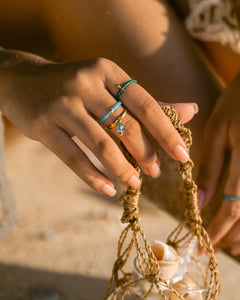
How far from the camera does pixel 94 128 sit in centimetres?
57

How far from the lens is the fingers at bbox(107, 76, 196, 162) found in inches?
22.4

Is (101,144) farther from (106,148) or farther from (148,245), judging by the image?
(148,245)

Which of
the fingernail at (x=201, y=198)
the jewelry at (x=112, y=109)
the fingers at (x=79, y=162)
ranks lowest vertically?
the fingernail at (x=201, y=198)

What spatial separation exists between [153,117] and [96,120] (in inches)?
3.6

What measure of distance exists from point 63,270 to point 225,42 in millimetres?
761

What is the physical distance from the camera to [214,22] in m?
0.98

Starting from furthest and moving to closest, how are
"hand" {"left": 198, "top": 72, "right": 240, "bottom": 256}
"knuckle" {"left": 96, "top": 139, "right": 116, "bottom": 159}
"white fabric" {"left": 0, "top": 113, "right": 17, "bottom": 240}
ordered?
"white fabric" {"left": 0, "top": 113, "right": 17, "bottom": 240} < "hand" {"left": 198, "top": 72, "right": 240, "bottom": 256} < "knuckle" {"left": 96, "top": 139, "right": 116, "bottom": 159}

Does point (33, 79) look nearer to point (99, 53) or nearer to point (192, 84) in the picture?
point (99, 53)

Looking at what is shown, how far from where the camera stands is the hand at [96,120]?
57cm

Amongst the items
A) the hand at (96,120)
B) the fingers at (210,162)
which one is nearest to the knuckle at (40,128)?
the hand at (96,120)

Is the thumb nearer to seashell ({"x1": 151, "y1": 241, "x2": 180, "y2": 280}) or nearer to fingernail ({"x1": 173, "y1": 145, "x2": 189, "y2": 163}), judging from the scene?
fingernail ({"x1": 173, "y1": 145, "x2": 189, "y2": 163})

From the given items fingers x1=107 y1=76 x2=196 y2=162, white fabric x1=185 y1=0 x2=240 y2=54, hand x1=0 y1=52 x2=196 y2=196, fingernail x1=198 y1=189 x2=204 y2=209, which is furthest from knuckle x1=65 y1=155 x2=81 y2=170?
white fabric x1=185 y1=0 x2=240 y2=54

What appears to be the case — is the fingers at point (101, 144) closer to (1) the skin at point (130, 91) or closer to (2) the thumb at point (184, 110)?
(1) the skin at point (130, 91)

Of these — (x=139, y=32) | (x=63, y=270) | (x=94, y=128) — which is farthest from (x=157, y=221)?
(x=94, y=128)
